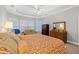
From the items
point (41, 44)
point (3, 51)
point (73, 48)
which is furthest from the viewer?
point (41, 44)

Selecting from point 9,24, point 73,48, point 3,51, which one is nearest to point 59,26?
point 73,48

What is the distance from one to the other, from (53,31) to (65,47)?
304 mm

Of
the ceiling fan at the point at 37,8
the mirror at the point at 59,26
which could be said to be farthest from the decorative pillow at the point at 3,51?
the mirror at the point at 59,26

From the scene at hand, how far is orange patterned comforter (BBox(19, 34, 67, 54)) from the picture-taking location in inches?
54.1

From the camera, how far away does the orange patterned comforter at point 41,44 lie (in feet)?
4.51

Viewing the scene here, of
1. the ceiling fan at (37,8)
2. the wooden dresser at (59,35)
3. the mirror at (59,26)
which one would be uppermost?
the ceiling fan at (37,8)

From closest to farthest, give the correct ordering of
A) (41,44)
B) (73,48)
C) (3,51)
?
(3,51)
(73,48)
(41,44)

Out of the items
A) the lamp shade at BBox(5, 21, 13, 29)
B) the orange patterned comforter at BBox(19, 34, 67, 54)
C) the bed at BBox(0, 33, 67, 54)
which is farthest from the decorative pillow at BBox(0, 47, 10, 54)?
the lamp shade at BBox(5, 21, 13, 29)

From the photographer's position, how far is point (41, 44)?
1453mm

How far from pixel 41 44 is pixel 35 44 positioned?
9 cm

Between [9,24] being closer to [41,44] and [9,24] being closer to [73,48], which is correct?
[41,44]

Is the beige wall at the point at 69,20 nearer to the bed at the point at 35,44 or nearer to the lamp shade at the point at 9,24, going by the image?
the bed at the point at 35,44

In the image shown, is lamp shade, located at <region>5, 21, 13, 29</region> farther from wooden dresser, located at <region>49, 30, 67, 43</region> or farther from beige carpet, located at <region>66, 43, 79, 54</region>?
beige carpet, located at <region>66, 43, 79, 54</region>

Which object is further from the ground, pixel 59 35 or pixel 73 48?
pixel 59 35
